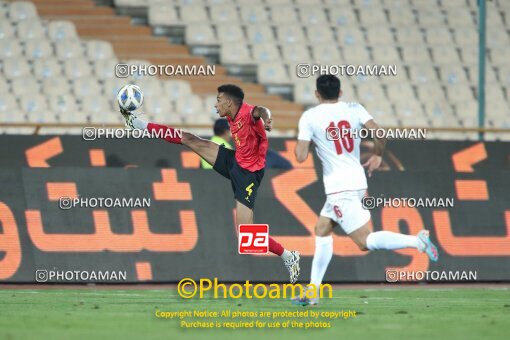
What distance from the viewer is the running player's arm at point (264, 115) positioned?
36.4ft

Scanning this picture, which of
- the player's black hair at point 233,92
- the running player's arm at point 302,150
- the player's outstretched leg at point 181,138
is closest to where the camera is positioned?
the running player's arm at point 302,150

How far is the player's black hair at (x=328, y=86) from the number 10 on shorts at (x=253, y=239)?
6.45ft

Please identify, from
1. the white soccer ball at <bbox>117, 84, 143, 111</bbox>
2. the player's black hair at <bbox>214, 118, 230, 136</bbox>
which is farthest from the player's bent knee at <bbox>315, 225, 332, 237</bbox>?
the player's black hair at <bbox>214, 118, 230, 136</bbox>

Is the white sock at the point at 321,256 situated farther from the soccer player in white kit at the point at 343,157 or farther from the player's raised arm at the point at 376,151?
the player's raised arm at the point at 376,151

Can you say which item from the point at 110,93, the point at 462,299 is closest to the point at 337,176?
the point at 462,299

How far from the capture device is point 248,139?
39.5ft

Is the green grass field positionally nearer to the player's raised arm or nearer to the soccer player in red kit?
the soccer player in red kit

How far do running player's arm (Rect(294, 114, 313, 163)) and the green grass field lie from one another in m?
1.49

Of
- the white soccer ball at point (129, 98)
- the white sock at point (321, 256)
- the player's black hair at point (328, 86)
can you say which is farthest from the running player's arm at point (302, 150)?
the white soccer ball at point (129, 98)

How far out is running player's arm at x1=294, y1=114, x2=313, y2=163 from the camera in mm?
10586

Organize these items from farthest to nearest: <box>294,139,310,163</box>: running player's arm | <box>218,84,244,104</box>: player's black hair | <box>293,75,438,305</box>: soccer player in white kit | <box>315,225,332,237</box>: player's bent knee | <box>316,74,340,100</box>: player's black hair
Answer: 1. <box>218,84,244,104</box>: player's black hair
2. <box>315,225,332,237</box>: player's bent knee
3. <box>316,74,340,100</box>: player's black hair
4. <box>293,75,438,305</box>: soccer player in white kit
5. <box>294,139,310,163</box>: running player's arm

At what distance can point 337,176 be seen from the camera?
425 inches

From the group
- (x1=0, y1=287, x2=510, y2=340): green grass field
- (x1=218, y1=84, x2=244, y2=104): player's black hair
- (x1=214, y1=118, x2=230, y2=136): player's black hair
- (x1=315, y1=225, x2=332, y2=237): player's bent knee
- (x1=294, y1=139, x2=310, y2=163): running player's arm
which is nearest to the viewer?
(x1=0, y1=287, x2=510, y2=340): green grass field

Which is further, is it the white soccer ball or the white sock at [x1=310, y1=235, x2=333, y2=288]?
the white soccer ball
